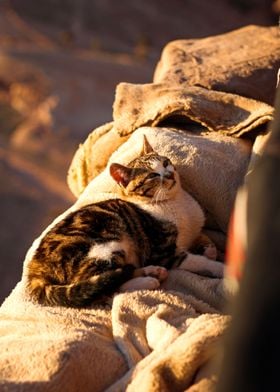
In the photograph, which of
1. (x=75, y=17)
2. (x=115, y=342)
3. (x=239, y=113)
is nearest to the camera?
(x=115, y=342)

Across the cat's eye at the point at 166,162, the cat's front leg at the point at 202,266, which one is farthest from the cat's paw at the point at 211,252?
the cat's eye at the point at 166,162

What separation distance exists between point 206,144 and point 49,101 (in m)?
8.54

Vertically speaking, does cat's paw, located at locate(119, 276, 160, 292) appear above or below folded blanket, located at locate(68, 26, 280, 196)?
below

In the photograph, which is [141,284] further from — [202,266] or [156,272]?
[202,266]

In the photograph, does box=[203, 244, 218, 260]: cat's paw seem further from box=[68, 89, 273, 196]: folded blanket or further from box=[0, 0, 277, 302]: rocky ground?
box=[0, 0, 277, 302]: rocky ground

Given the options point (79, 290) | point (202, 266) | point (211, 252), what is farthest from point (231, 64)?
point (79, 290)

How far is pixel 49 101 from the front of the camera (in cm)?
1233

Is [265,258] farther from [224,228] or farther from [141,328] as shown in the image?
[224,228]

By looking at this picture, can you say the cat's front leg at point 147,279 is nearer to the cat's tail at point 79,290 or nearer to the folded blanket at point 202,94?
the cat's tail at point 79,290

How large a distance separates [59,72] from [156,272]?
32.6 ft

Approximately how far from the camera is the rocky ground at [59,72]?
9.73m

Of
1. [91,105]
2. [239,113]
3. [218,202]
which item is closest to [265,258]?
[218,202]

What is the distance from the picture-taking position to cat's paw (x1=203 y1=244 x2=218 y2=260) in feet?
11.9

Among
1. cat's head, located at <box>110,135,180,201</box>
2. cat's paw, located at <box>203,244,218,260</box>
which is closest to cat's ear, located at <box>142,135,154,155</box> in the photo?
cat's head, located at <box>110,135,180,201</box>
